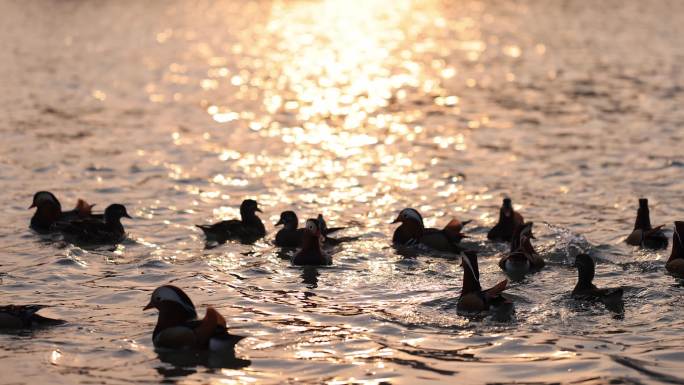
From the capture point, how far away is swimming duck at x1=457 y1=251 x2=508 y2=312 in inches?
564

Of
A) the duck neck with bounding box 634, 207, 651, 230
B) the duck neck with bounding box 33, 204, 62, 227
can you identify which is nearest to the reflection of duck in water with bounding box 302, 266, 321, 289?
the duck neck with bounding box 33, 204, 62, 227

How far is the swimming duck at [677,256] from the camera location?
16172 millimetres

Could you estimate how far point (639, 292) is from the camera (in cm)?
1532

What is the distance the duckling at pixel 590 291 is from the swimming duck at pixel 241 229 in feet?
20.6

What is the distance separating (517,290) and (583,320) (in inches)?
64.2

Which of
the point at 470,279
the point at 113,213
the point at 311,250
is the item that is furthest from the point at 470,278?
the point at 113,213

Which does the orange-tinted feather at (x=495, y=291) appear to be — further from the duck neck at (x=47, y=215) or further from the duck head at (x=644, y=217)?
the duck neck at (x=47, y=215)

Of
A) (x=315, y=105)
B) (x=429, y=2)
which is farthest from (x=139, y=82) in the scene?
(x=429, y=2)

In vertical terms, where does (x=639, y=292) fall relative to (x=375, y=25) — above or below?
below

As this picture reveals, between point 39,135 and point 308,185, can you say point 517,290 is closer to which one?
point 308,185

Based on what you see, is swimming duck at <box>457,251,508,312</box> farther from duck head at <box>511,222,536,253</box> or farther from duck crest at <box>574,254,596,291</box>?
duck head at <box>511,222,536,253</box>

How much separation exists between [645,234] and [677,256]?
1601 mm

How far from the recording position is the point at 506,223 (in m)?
18.7

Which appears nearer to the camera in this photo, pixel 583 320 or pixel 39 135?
pixel 583 320
